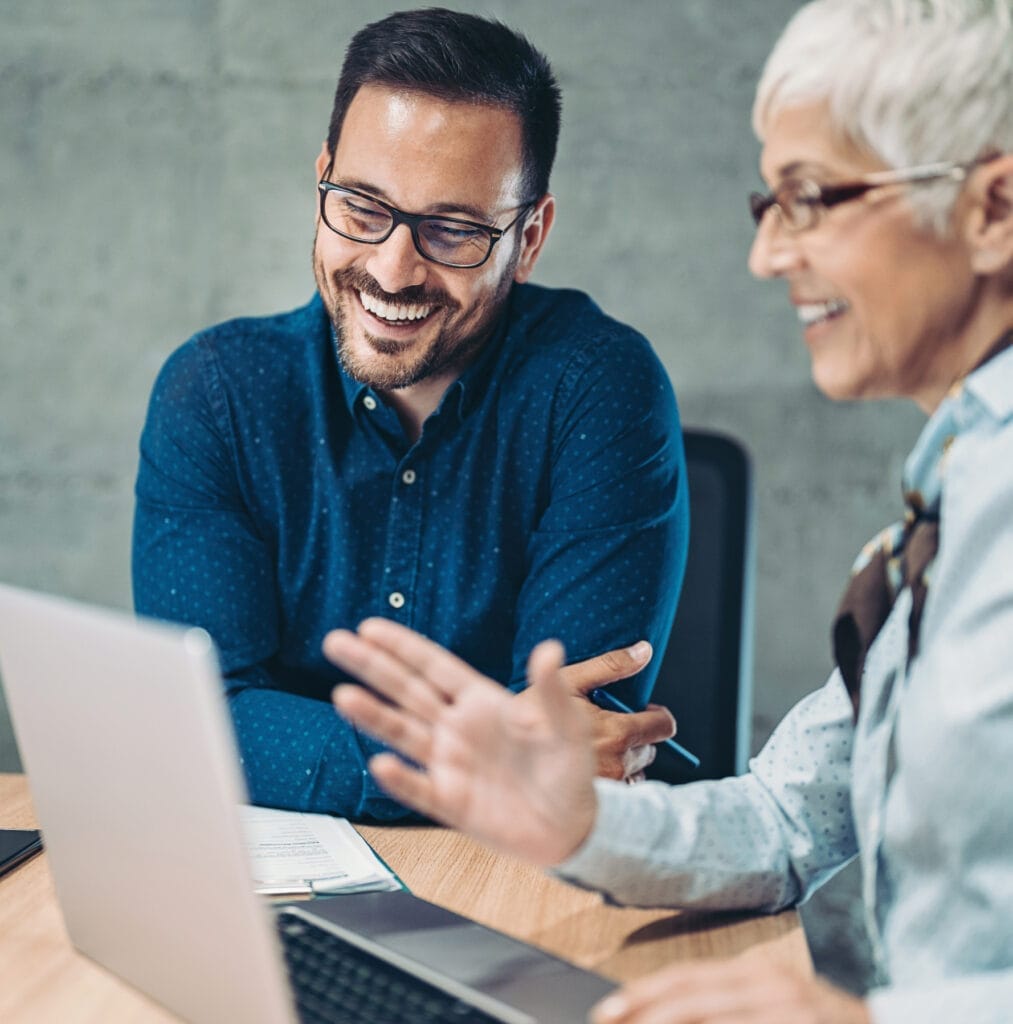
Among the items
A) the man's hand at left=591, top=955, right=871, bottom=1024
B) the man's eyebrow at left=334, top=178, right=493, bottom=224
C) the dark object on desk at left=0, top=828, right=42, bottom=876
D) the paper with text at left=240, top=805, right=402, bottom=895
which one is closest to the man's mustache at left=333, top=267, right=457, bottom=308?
the man's eyebrow at left=334, top=178, right=493, bottom=224

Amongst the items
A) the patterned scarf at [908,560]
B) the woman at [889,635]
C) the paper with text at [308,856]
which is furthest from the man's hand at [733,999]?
the paper with text at [308,856]

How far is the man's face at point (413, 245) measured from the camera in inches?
62.3

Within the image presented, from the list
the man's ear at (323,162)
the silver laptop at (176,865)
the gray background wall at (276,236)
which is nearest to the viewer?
the silver laptop at (176,865)

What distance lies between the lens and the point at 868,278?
0.95 m

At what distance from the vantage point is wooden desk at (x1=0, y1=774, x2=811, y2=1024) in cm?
90

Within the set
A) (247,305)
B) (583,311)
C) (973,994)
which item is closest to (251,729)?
(583,311)

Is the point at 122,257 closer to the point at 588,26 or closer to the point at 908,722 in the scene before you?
the point at 588,26

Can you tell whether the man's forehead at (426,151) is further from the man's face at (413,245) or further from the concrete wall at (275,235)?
the concrete wall at (275,235)

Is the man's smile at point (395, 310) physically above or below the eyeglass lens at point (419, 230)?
below

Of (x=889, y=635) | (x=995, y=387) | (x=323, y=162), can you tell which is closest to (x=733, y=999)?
(x=889, y=635)

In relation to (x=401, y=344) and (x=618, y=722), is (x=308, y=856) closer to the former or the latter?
(x=618, y=722)

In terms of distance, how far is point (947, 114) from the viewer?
893mm

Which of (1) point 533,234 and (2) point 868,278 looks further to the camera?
(1) point 533,234

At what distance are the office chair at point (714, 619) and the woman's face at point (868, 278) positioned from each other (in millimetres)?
900
